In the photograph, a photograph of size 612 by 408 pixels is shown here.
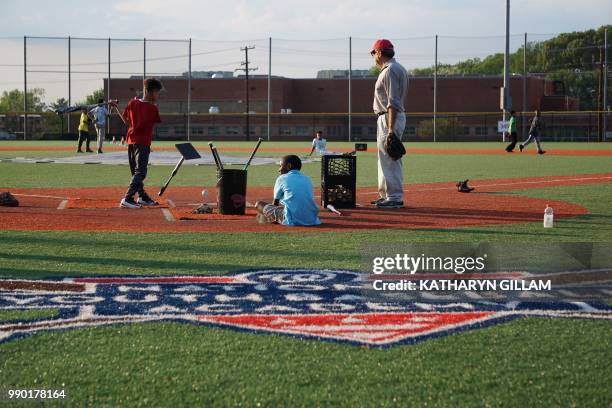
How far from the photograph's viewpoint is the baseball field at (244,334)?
396 cm

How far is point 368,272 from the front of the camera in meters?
7.08

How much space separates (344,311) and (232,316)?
727mm

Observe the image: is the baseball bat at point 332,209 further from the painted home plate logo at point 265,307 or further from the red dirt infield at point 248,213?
the painted home plate logo at point 265,307

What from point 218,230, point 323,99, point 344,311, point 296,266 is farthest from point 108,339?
point 323,99

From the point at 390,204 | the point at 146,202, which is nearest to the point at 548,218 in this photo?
the point at 390,204

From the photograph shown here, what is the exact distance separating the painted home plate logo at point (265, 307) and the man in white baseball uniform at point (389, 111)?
19.6 feet

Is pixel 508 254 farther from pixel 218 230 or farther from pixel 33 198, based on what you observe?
pixel 33 198

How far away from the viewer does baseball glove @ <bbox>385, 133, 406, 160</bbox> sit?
39.9ft

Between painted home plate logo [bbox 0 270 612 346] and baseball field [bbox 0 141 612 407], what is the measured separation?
3cm

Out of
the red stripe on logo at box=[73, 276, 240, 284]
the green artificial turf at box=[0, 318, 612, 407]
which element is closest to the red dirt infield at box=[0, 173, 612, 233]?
the red stripe on logo at box=[73, 276, 240, 284]

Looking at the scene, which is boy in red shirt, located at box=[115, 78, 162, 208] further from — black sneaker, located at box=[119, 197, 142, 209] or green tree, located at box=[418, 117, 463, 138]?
green tree, located at box=[418, 117, 463, 138]

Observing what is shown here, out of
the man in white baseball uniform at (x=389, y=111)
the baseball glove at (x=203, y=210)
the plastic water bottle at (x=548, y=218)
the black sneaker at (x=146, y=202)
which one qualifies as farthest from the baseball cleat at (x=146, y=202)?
the plastic water bottle at (x=548, y=218)

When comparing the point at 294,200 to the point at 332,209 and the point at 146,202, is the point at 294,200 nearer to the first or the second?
the point at 332,209

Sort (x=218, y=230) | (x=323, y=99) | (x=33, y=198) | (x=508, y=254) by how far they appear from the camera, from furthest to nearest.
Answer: (x=323, y=99) → (x=33, y=198) → (x=218, y=230) → (x=508, y=254)
